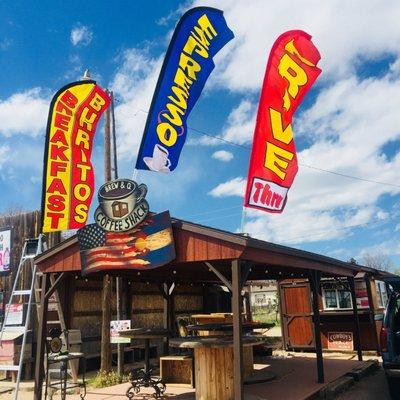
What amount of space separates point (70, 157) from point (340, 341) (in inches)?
467

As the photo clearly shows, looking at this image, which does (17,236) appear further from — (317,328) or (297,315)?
(297,315)

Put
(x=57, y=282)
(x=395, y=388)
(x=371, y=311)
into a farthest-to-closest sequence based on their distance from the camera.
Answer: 1. (x=371, y=311)
2. (x=57, y=282)
3. (x=395, y=388)

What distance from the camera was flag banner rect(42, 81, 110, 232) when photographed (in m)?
9.99

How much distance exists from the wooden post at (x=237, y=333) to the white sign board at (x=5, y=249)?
10.3 metres

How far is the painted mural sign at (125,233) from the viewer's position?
25.6 ft

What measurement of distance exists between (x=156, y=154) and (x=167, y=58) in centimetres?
223

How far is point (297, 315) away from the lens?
1708 centimetres

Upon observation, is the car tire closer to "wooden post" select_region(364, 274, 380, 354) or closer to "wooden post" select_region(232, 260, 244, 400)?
"wooden post" select_region(232, 260, 244, 400)

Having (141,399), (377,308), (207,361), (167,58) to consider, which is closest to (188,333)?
(141,399)

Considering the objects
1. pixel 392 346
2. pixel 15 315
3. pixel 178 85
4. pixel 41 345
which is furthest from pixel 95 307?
pixel 392 346

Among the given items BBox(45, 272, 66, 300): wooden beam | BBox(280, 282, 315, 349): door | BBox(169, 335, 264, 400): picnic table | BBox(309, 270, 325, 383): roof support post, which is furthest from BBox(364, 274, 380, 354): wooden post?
BBox(45, 272, 66, 300): wooden beam

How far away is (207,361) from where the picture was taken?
27.3 ft

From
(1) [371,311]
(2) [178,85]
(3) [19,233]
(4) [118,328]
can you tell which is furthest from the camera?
(1) [371,311]

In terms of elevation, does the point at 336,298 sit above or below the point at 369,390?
above
